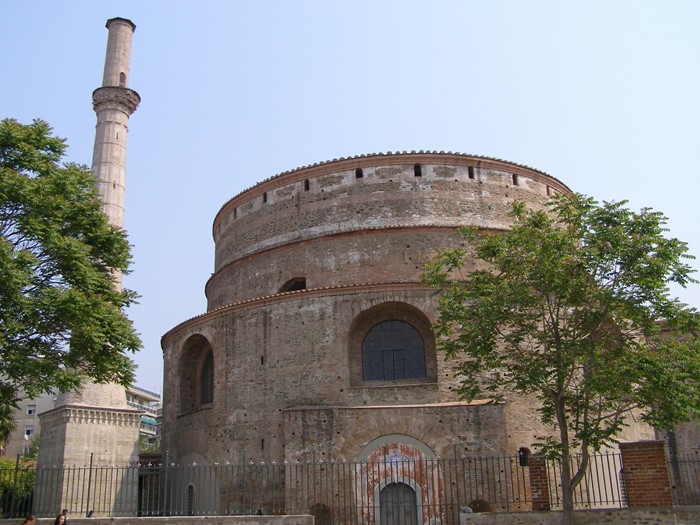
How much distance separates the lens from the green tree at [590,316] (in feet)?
38.7

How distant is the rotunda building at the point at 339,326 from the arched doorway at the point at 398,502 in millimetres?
965

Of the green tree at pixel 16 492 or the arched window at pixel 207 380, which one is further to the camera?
the arched window at pixel 207 380

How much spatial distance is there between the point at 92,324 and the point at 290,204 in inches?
393

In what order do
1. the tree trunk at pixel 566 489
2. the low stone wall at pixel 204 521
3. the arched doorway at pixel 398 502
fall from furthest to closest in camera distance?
the arched doorway at pixel 398 502
the low stone wall at pixel 204 521
the tree trunk at pixel 566 489

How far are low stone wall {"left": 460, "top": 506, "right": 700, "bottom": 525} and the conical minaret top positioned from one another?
16.2 metres

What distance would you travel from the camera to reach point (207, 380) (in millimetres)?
21625

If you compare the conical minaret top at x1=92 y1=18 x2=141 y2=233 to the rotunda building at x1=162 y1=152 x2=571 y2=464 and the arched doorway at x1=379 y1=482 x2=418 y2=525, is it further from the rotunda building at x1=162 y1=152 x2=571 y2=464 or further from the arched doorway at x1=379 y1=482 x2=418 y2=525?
the arched doorway at x1=379 y1=482 x2=418 y2=525

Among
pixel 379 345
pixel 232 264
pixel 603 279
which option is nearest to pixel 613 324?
pixel 603 279

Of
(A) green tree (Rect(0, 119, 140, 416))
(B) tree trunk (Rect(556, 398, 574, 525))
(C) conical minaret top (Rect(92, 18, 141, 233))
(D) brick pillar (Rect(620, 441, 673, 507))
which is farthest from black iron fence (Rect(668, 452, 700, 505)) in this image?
(C) conical minaret top (Rect(92, 18, 141, 233))

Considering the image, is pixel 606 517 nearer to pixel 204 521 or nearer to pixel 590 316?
pixel 590 316

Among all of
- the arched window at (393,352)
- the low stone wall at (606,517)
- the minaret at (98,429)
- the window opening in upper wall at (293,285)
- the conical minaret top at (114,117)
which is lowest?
the low stone wall at (606,517)

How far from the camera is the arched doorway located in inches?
615

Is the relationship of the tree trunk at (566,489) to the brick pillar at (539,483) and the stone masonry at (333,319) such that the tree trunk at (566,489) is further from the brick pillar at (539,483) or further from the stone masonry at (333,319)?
the stone masonry at (333,319)

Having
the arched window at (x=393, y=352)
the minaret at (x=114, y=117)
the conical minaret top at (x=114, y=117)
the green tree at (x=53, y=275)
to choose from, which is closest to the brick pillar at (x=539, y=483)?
the arched window at (x=393, y=352)
